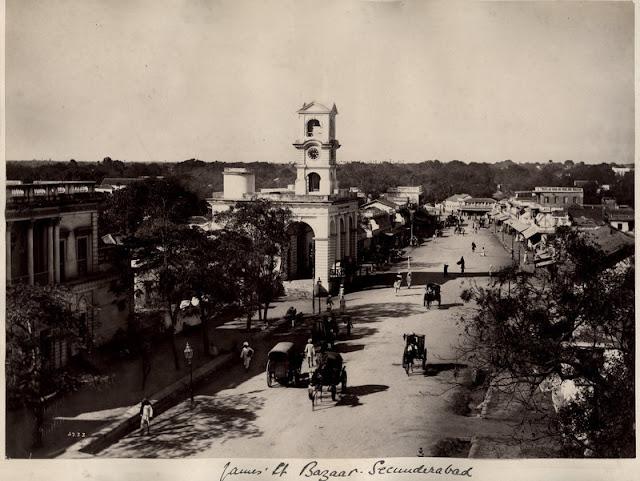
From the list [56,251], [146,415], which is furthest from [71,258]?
[146,415]

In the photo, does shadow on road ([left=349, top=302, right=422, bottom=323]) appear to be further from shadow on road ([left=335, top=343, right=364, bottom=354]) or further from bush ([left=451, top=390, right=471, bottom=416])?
bush ([left=451, top=390, right=471, bottom=416])

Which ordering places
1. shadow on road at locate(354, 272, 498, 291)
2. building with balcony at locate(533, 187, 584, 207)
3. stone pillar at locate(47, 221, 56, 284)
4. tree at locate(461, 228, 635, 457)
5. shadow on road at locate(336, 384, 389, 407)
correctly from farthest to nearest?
shadow on road at locate(354, 272, 498, 291)
building with balcony at locate(533, 187, 584, 207)
stone pillar at locate(47, 221, 56, 284)
shadow on road at locate(336, 384, 389, 407)
tree at locate(461, 228, 635, 457)

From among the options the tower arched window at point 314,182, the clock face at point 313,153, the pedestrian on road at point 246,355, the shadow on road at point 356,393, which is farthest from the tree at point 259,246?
the shadow on road at point 356,393

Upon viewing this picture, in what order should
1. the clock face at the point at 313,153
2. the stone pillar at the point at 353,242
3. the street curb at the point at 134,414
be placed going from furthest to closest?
the stone pillar at the point at 353,242 < the clock face at the point at 313,153 < the street curb at the point at 134,414

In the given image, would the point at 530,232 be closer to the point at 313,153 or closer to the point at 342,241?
the point at 342,241

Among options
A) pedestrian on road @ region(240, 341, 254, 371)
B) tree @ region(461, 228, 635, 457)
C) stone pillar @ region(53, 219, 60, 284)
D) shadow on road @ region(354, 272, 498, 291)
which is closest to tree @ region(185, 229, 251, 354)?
pedestrian on road @ region(240, 341, 254, 371)

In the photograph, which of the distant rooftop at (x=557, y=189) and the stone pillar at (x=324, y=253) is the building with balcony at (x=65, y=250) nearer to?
the stone pillar at (x=324, y=253)
